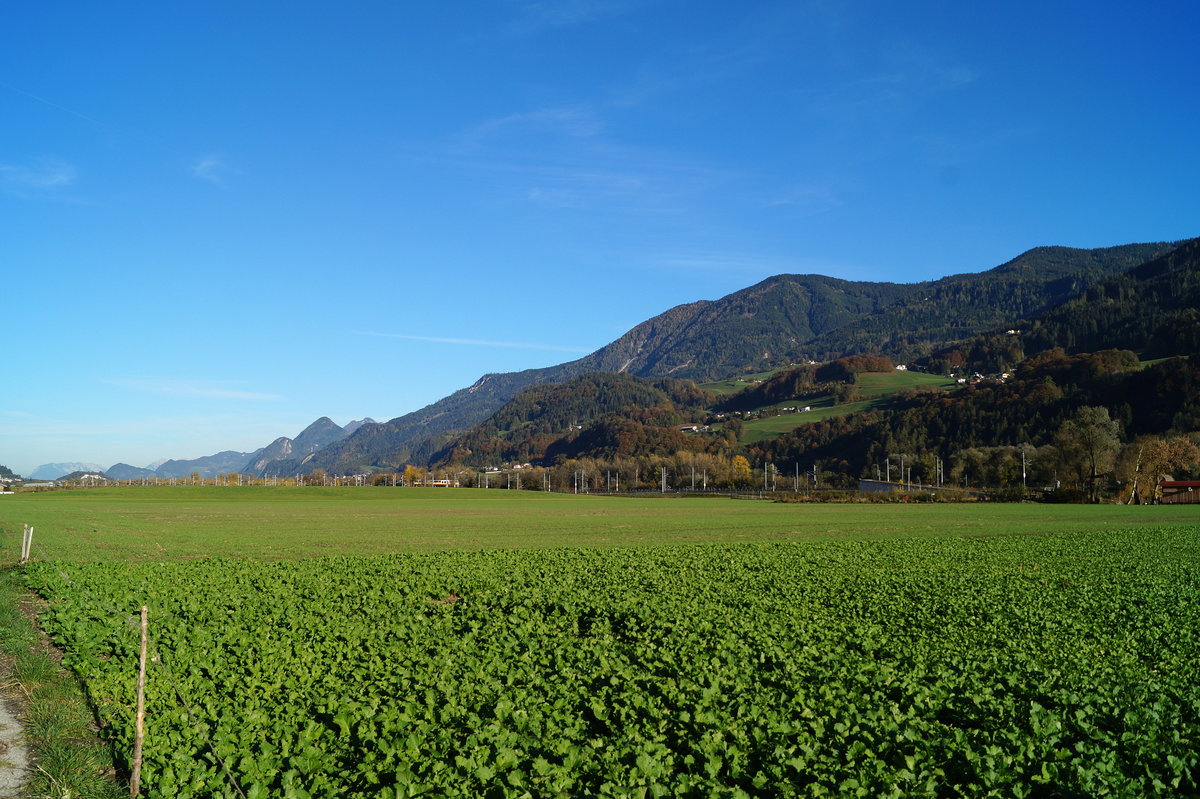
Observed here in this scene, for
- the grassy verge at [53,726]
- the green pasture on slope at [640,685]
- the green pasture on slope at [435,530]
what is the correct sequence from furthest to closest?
the green pasture on slope at [435,530]
the grassy verge at [53,726]
the green pasture on slope at [640,685]

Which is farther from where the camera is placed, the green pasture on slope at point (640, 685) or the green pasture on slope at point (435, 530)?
the green pasture on slope at point (435, 530)

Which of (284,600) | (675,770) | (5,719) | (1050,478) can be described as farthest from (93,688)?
(1050,478)

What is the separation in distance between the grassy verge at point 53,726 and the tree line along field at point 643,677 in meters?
0.38

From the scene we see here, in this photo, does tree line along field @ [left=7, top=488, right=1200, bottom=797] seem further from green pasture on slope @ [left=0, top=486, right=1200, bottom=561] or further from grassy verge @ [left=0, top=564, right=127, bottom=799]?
green pasture on slope @ [left=0, top=486, right=1200, bottom=561]

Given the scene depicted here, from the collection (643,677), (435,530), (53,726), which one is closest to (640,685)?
(643,677)

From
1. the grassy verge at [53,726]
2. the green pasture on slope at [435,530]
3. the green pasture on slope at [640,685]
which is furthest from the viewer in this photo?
the green pasture on slope at [435,530]

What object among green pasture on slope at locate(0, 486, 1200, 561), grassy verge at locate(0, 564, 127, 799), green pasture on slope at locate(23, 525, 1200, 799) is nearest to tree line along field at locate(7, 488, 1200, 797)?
green pasture on slope at locate(23, 525, 1200, 799)

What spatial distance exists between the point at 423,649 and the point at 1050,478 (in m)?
147

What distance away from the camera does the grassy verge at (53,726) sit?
9.62 m

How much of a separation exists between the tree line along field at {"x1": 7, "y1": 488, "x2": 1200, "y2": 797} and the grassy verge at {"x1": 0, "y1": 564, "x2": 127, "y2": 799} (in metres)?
0.38

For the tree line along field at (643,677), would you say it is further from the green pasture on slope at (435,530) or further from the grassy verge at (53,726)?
the green pasture on slope at (435,530)

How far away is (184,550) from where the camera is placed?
143 ft

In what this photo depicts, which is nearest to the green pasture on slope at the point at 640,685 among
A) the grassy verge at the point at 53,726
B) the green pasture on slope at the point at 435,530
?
the grassy verge at the point at 53,726

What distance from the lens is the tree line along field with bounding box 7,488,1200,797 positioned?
921 centimetres
